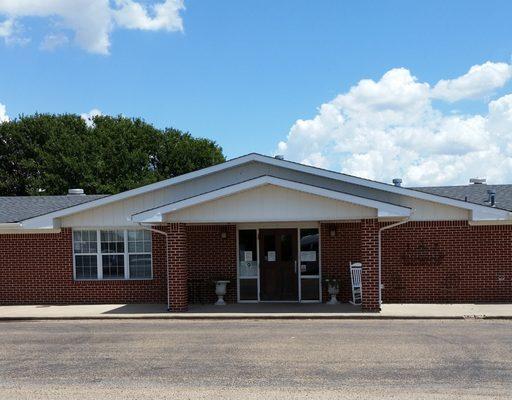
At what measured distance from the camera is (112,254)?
656 inches

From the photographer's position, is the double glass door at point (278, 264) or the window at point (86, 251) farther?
the window at point (86, 251)

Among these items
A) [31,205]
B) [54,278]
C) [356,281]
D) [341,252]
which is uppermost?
[31,205]

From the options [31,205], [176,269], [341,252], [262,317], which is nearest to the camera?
[262,317]

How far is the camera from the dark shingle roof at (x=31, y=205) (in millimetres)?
17828

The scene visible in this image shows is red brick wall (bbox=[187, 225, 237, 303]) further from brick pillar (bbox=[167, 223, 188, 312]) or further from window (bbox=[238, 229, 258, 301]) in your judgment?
brick pillar (bbox=[167, 223, 188, 312])

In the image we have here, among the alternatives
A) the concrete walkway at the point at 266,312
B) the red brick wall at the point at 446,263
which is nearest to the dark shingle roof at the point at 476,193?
the red brick wall at the point at 446,263

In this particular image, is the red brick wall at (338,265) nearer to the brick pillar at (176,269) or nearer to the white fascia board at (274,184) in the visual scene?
the brick pillar at (176,269)

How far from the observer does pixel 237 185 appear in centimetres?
1434

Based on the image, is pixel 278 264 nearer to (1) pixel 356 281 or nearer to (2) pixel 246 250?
(2) pixel 246 250

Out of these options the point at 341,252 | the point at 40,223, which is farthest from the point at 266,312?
the point at 40,223

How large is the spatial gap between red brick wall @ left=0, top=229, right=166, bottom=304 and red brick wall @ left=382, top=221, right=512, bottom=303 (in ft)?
21.2

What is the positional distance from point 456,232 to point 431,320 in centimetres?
328

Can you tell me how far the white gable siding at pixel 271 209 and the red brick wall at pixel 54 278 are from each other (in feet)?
8.12

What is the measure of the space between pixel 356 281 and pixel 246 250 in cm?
319
